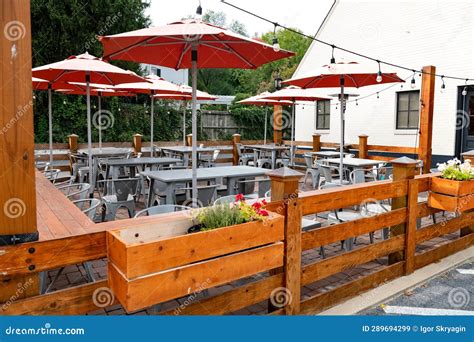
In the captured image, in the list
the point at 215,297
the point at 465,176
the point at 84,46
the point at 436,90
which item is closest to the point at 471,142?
the point at 436,90

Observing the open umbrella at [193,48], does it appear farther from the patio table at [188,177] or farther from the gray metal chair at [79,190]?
the gray metal chair at [79,190]

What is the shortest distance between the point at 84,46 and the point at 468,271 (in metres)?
12.6

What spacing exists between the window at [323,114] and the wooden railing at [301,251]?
903cm

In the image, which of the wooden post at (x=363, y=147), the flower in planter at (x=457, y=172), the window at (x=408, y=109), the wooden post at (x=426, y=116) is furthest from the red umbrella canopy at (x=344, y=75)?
the window at (x=408, y=109)

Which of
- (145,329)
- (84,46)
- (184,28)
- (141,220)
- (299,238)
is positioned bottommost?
(145,329)

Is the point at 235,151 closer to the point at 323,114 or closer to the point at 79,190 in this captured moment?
the point at 323,114

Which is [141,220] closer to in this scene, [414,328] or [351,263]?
[351,263]

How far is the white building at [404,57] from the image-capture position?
31.7 feet

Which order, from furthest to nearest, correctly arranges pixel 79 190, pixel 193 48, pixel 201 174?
pixel 201 174 → pixel 79 190 → pixel 193 48

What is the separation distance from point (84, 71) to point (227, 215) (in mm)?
4470

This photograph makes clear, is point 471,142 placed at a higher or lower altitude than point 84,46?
lower

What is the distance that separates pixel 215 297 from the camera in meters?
2.48

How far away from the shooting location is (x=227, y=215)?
2424 mm

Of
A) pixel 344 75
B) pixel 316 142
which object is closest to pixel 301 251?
pixel 344 75
